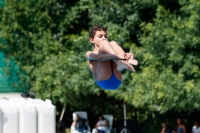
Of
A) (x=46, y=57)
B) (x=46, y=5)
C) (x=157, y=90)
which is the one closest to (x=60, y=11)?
(x=46, y=5)

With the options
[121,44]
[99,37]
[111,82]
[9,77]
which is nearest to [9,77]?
[9,77]

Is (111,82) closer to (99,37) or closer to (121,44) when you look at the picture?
(99,37)

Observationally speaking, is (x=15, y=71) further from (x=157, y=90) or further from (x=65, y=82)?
(x=157, y=90)

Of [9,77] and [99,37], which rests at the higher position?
[99,37]

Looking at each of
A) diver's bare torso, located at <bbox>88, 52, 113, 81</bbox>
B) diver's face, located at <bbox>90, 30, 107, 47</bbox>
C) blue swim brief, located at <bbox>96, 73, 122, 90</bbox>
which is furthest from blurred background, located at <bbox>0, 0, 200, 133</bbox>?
diver's face, located at <bbox>90, 30, 107, 47</bbox>

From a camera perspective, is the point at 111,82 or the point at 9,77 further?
the point at 9,77

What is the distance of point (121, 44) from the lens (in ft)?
49.6

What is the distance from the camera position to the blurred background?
13289 millimetres

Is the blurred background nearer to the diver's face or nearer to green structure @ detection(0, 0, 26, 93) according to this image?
green structure @ detection(0, 0, 26, 93)

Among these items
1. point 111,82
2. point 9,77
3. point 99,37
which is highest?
point 99,37

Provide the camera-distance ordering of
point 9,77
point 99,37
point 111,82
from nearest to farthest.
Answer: point 99,37
point 111,82
point 9,77

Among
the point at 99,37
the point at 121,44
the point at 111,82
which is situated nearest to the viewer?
the point at 99,37

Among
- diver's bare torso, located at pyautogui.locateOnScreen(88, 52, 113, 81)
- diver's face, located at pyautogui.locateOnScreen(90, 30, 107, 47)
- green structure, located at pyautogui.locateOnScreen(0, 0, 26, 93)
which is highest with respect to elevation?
diver's face, located at pyautogui.locateOnScreen(90, 30, 107, 47)

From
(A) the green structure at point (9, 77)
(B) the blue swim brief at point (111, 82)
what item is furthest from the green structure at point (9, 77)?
(B) the blue swim brief at point (111, 82)
